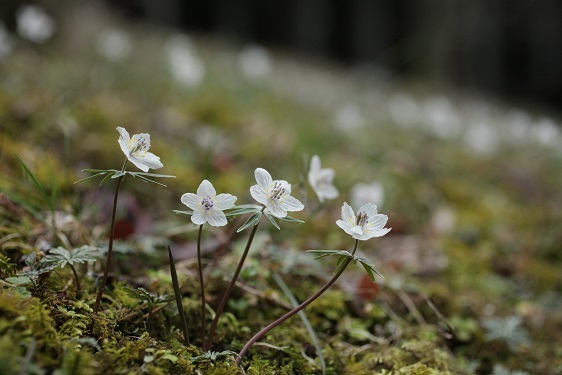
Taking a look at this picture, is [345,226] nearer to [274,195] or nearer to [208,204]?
[274,195]

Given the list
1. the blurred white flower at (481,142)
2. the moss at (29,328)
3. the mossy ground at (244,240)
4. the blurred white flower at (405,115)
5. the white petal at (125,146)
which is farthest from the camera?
the blurred white flower at (405,115)

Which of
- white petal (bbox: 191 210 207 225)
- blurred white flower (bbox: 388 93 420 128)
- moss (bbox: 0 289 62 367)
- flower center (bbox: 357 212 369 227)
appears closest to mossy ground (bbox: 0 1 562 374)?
moss (bbox: 0 289 62 367)

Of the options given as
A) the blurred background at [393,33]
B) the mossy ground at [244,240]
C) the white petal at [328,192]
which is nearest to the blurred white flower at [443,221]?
the mossy ground at [244,240]

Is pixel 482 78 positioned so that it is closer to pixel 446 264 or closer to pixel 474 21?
pixel 474 21

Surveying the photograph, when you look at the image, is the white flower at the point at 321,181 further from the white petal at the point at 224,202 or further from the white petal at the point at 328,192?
the white petal at the point at 224,202

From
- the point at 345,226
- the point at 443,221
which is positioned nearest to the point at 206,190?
the point at 345,226

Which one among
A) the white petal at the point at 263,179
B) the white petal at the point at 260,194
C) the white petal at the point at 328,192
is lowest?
the white petal at the point at 328,192

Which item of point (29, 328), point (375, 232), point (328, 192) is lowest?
point (29, 328)
